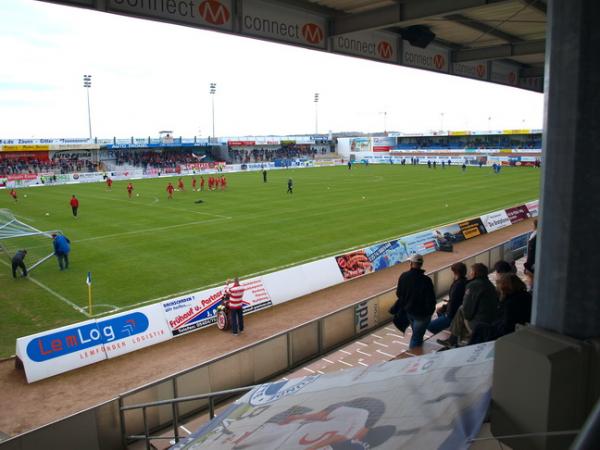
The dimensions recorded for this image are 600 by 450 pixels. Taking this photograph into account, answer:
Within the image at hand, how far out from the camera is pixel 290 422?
340 cm

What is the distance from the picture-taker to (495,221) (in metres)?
26.8

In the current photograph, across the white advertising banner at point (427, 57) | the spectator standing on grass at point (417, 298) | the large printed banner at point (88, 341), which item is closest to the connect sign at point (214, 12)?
the spectator standing on grass at point (417, 298)

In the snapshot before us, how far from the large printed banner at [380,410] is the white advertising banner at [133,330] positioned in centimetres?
857

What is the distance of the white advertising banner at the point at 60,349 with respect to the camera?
425 inches

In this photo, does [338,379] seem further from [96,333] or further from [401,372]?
[96,333]

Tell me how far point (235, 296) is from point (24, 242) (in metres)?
16.9

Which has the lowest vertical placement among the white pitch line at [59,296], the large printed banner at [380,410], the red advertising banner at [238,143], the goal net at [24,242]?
the white pitch line at [59,296]

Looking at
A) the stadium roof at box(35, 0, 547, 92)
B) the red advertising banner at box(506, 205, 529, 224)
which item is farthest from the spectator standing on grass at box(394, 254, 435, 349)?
the red advertising banner at box(506, 205, 529, 224)

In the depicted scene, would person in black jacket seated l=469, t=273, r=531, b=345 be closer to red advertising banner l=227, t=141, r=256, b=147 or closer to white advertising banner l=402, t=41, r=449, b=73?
white advertising banner l=402, t=41, r=449, b=73

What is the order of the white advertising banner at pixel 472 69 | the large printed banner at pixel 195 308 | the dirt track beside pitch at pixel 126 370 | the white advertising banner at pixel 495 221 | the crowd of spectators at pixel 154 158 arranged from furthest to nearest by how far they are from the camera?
the crowd of spectators at pixel 154 158, the white advertising banner at pixel 495 221, the large printed banner at pixel 195 308, the white advertising banner at pixel 472 69, the dirt track beside pitch at pixel 126 370

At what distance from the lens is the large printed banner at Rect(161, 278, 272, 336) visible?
42.7 feet

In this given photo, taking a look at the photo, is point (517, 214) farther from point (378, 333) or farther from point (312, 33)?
point (312, 33)

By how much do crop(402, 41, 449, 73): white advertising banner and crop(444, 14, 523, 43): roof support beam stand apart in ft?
4.28

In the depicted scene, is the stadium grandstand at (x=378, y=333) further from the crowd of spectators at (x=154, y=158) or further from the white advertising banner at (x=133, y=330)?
the crowd of spectators at (x=154, y=158)
